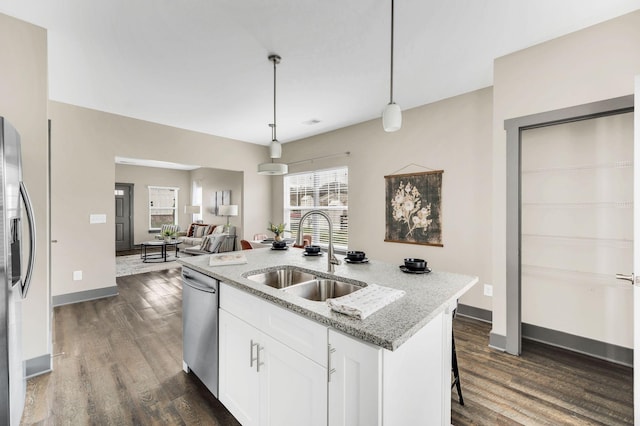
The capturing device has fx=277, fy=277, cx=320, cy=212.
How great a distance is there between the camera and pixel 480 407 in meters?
1.86

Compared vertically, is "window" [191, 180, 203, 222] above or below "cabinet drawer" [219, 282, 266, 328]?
above

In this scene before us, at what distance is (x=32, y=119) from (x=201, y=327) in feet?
7.03

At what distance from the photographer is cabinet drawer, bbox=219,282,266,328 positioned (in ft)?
4.93

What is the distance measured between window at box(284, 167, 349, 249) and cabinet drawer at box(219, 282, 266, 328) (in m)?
3.04

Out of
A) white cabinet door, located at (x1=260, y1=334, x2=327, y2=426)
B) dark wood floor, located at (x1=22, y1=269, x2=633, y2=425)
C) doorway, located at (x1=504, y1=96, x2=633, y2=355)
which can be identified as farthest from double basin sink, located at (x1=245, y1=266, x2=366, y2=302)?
doorway, located at (x1=504, y1=96, x2=633, y2=355)

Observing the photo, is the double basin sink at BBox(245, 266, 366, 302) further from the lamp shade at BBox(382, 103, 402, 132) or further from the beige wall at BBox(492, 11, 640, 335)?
the beige wall at BBox(492, 11, 640, 335)

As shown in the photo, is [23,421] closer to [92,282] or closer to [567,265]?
[92,282]

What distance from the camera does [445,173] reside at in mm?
3586

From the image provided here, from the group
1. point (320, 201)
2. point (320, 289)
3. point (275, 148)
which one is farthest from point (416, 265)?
point (320, 201)

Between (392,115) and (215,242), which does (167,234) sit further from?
(392,115)

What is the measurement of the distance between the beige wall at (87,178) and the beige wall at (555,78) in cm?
485

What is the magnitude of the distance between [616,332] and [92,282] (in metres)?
6.07

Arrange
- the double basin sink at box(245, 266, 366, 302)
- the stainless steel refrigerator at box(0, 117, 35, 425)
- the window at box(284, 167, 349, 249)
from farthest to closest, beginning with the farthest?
the window at box(284, 167, 349, 249) → the double basin sink at box(245, 266, 366, 302) → the stainless steel refrigerator at box(0, 117, 35, 425)

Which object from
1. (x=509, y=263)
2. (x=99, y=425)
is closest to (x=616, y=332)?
(x=509, y=263)
